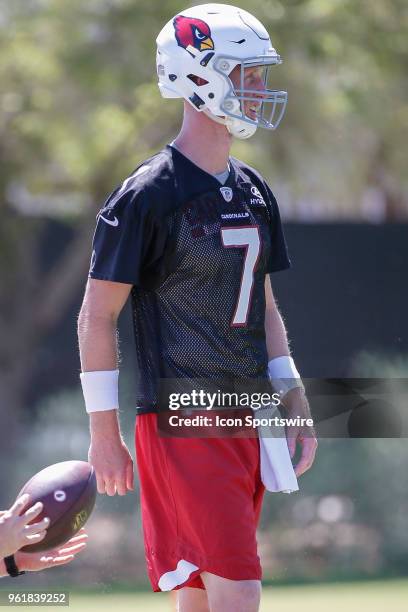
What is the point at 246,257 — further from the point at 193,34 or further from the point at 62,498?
the point at 62,498

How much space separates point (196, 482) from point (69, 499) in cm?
42

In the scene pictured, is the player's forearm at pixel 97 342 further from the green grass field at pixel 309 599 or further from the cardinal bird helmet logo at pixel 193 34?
the green grass field at pixel 309 599

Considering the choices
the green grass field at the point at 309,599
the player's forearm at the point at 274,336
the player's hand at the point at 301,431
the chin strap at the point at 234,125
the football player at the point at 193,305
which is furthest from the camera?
the green grass field at the point at 309,599

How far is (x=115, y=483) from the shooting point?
3.85 metres

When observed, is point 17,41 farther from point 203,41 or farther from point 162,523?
point 162,523

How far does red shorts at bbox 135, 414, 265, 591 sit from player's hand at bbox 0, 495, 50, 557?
0.42 meters

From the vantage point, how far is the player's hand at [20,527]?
11.5 feet

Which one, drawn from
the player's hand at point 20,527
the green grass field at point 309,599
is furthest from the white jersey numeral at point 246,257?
the green grass field at point 309,599

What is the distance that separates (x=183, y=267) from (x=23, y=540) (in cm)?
103

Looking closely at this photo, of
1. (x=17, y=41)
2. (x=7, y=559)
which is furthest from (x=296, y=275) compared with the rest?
(x=7, y=559)

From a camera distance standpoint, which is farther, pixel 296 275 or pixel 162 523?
pixel 296 275

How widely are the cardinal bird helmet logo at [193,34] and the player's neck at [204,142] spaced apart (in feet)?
0.74

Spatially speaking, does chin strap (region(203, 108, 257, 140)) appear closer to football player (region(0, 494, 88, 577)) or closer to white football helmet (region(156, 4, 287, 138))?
white football helmet (region(156, 4, 287, 138))

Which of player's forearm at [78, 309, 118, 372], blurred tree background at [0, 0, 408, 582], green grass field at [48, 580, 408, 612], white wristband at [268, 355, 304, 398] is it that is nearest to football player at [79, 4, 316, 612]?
player's forearm at [78, 309, 118, 372]
